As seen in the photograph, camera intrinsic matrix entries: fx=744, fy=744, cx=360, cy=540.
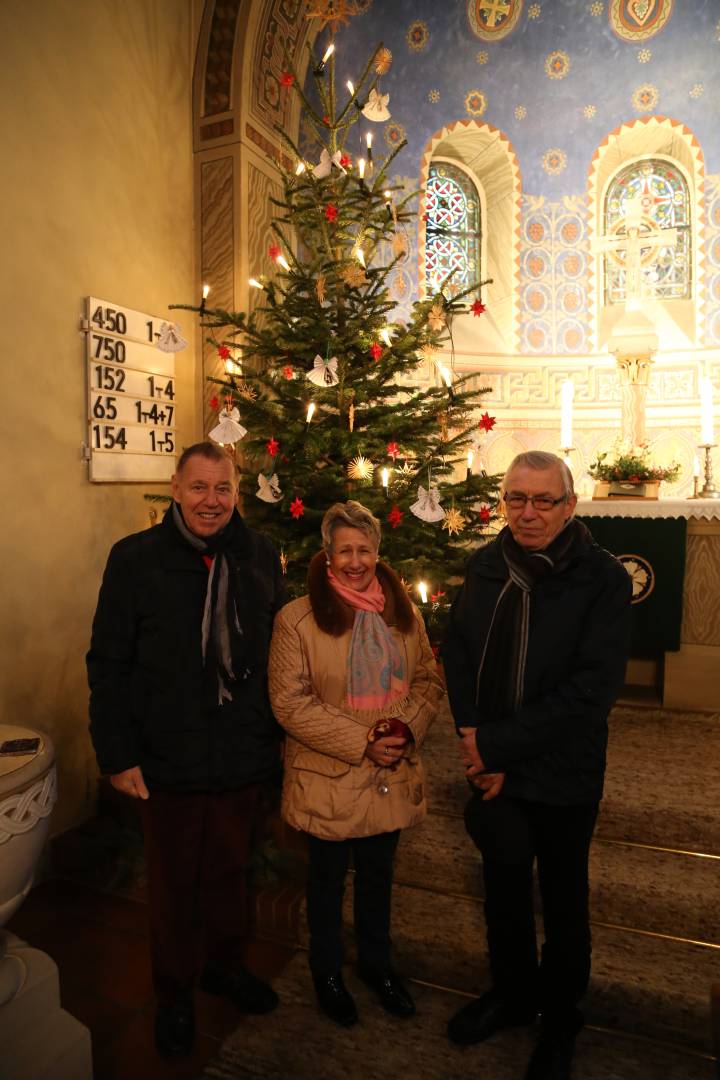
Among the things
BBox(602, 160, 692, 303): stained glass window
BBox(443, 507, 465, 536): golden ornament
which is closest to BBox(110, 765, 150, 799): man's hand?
BBox(443, 507, 465, 536): golden ornament

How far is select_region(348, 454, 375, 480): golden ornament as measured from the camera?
3.35m

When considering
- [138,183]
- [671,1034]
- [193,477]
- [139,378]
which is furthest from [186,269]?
[671,1034]

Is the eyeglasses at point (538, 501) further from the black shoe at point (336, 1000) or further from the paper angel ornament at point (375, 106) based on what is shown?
the paper angel ornament at point (375, 106)

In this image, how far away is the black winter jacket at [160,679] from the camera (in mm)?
2090

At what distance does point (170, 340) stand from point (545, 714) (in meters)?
2.75

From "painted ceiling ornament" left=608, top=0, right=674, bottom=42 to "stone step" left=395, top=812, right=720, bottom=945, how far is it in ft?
26.2

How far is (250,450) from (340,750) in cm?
184

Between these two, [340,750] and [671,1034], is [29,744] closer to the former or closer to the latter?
[340,750]

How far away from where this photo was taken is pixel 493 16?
7.65 m

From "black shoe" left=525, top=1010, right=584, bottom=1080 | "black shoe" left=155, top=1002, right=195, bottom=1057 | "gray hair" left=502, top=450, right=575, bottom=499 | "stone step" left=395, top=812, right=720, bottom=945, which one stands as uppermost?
"gray hair" left=502, top=450, right=575, bottom=499

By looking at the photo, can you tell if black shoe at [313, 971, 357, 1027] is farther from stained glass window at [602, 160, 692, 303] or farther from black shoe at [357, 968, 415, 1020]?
stained glass window at [602, 160, 692, 303]

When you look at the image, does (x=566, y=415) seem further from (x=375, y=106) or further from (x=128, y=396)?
(x=128, y=396)

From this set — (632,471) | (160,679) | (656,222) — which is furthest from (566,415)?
(656,222)

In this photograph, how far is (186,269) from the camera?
14.1 ft
